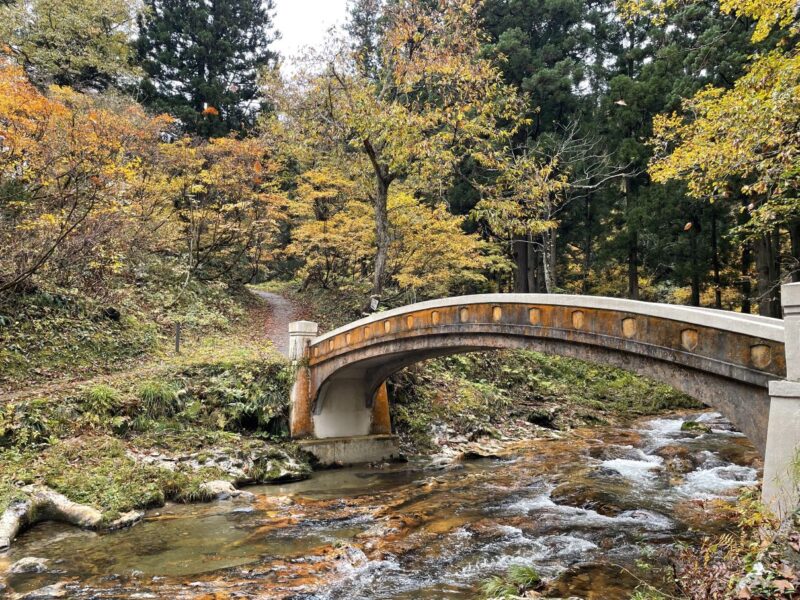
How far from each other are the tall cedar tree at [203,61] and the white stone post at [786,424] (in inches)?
946

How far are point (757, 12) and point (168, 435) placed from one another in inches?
495

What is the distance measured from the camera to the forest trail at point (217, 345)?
10.4m

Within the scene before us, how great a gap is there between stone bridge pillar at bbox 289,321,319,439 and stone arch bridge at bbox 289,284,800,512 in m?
0.02

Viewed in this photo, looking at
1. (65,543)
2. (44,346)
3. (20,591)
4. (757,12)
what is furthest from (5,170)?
(757,12)

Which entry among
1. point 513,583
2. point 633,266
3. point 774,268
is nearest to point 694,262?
point 633,266

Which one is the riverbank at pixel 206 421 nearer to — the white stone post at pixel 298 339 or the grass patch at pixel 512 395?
the grass patch at pixel 512 395

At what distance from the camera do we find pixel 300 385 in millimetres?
12672

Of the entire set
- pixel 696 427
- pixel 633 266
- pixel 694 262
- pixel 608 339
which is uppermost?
pixel 633 266

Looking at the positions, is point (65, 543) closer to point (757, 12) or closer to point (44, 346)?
point (44, 346)

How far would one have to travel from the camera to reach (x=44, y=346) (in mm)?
11812

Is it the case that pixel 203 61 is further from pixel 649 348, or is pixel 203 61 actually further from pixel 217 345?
pixel 649 348

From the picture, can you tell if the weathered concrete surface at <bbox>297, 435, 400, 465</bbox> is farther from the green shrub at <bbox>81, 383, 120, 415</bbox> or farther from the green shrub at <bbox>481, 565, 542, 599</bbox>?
the green shrub at <bbox>481, 565, 542, 599</bbox>

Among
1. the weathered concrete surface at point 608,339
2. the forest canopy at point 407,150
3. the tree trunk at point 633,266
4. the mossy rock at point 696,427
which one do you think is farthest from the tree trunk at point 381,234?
the tree trunk at point 633,266

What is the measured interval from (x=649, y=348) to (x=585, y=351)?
98cm
